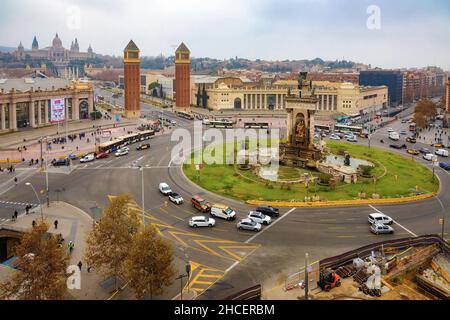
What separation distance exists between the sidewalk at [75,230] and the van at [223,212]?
11852mm

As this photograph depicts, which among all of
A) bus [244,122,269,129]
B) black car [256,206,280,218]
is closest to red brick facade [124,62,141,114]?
bus [244,122,269,129]

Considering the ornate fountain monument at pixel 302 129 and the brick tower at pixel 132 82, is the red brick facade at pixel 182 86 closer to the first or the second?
the brick tower at pixel 132 82

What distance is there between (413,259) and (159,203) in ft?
88.5

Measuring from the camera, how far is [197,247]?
38.4 meters

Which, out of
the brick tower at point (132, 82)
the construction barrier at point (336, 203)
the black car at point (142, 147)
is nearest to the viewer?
the construction barrier at point (336, 203)

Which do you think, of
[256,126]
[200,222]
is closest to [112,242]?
[200,222]

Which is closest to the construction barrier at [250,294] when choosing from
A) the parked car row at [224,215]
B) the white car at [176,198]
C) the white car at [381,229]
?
the parked car row at [224,215]

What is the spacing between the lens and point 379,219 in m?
44.0

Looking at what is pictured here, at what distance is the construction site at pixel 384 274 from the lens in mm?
29219

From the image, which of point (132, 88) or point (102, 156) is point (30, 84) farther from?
point (102, 156)

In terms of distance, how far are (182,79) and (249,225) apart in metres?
114

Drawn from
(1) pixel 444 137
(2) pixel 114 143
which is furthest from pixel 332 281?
(1) pixel 444 137
